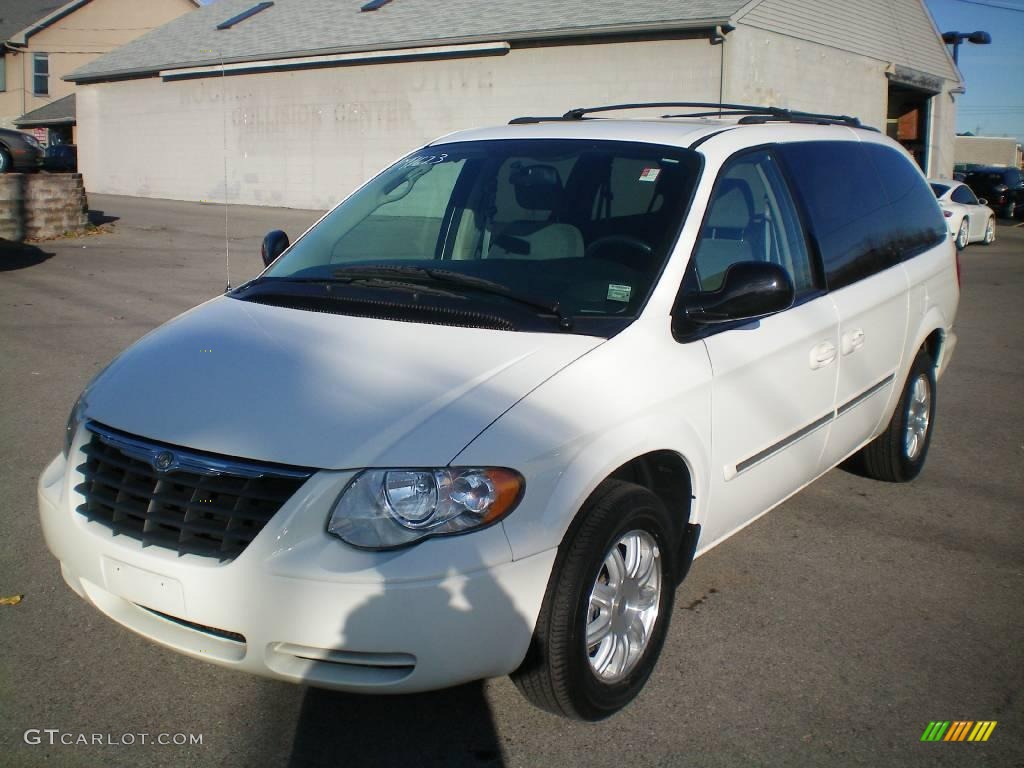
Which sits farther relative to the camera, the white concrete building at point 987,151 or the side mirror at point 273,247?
the white concrete building at point 987,151

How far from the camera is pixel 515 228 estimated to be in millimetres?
4293

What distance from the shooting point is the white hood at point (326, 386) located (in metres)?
2.97

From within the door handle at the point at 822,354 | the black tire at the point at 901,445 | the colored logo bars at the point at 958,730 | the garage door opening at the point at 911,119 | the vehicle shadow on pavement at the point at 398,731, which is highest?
the garage door opening at the point at 911,119

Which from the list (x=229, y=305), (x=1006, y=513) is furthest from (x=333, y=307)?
(x=1006, y=513)

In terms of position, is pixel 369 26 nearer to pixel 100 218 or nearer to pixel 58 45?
pixel 100 218

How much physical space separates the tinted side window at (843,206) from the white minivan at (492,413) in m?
0.02

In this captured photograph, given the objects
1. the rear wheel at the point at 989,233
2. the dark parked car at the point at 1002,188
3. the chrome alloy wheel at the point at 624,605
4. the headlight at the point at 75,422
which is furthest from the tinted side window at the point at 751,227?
the dark parked car at the point at 1002,188

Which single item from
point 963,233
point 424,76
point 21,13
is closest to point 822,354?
point 963,233

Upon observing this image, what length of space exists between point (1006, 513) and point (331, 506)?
13.5 ft

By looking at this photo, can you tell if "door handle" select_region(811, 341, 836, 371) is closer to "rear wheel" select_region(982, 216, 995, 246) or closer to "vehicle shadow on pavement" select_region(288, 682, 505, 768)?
"vehicle shadow on pavement" select_region(288, 682, 505, 768)

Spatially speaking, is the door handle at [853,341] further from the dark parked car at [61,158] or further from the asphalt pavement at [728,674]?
the dark parked car at [61,158]

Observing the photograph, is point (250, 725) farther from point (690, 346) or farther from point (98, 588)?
point (690, 346)

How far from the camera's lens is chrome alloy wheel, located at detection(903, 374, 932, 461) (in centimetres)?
575

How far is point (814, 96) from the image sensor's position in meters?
22.3
